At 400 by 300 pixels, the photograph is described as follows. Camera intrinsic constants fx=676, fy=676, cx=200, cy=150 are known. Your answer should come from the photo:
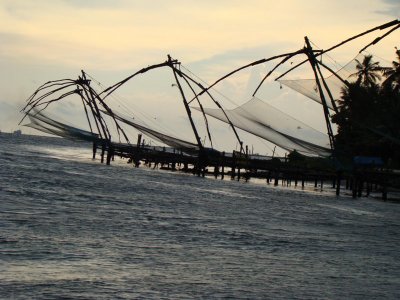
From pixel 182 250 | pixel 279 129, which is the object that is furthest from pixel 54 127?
pixel 182 250

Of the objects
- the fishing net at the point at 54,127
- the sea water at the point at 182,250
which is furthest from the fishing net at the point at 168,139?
the sea water at the point at 182,250

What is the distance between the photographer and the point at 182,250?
404 inches

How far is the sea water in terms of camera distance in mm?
7656

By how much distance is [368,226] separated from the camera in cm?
1631

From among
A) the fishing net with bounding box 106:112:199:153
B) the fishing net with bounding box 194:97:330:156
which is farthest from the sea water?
the fishing net with bounding box 106:112:199:153

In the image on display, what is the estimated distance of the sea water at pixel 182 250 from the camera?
766 cm

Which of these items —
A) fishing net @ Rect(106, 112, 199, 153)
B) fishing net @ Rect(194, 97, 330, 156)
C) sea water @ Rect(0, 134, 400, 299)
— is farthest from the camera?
fishing net @ Rect(106, 112, 199, 153)

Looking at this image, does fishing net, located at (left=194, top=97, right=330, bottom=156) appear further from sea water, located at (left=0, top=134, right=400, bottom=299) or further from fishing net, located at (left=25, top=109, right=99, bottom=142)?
fishing net, located at (left=25, top=109, right=99, bottom=142)

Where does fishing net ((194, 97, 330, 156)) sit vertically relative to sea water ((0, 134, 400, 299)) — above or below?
above

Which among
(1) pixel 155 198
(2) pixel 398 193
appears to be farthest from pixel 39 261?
(2) pixel 398 193

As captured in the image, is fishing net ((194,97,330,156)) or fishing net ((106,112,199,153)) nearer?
fishing net ((194,97,330,156))

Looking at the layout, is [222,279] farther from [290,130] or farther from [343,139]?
[343,139]

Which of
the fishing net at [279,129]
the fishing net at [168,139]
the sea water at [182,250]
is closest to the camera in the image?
the sea water at [182,250]

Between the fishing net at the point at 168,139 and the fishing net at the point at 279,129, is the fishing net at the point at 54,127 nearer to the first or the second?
the fishing net at the point at 168,139
